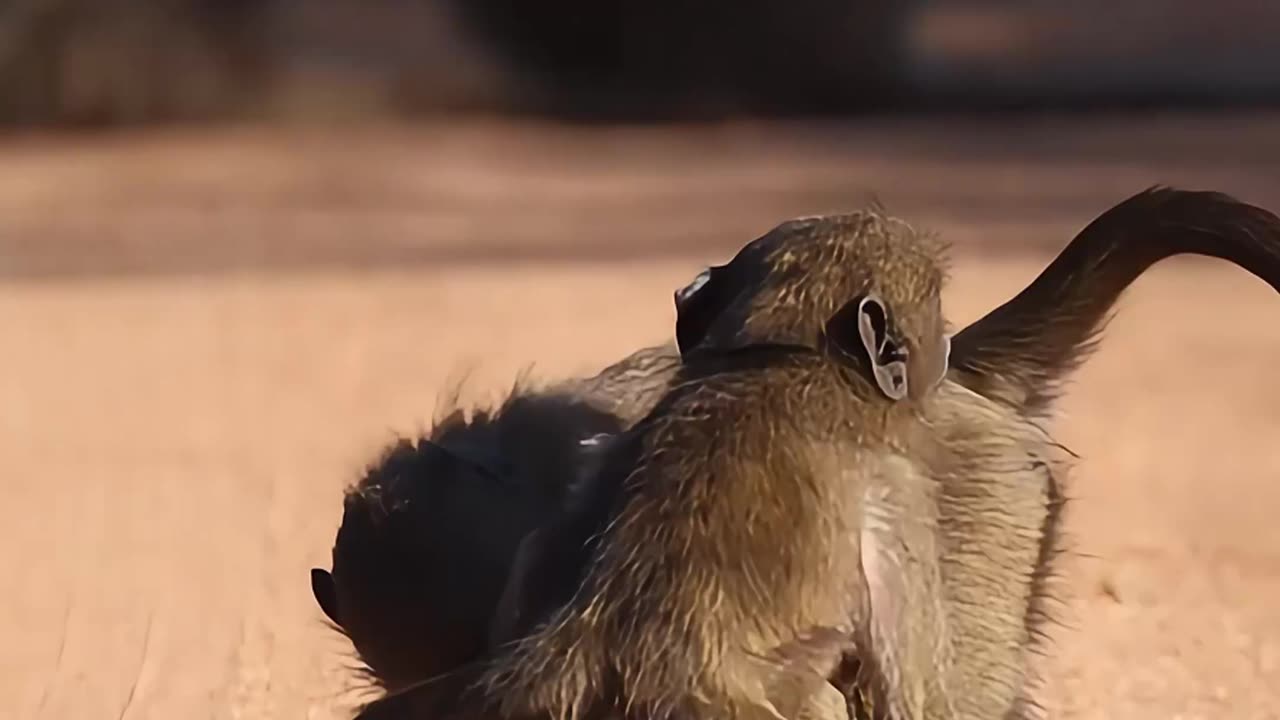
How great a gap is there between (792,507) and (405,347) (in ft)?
3.72

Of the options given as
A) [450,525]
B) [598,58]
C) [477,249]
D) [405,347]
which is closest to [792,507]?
[450,525]

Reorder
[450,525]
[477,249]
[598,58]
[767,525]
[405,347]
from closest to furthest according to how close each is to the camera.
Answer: [767,525] < [450,525] < [405,347] < [477,249] < [598,58]

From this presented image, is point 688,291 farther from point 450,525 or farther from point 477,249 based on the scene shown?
point 477,249

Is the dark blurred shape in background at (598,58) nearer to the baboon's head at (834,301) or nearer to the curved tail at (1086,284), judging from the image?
the curved tail at (1086,284)

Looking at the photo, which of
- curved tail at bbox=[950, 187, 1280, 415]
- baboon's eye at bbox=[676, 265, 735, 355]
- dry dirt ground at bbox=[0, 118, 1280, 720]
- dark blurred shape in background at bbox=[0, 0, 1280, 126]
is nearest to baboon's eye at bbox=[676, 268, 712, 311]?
baboon's eye at bbox=[676, 265, 735, 355]

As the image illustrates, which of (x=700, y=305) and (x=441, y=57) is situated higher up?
(x=441, y=57)

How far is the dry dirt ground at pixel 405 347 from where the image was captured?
103 centimetres

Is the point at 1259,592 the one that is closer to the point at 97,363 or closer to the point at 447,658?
the point at 447,658

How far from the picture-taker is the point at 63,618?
1.08 meters

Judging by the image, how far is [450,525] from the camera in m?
0.69

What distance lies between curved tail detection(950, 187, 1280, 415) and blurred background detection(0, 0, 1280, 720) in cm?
14

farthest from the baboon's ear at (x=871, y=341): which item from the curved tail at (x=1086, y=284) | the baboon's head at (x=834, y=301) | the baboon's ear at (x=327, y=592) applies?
the baboon's ear at (x=327, y=592)

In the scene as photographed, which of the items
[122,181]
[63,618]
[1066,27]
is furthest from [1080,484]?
[1066,27]

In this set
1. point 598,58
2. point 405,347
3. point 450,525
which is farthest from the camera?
point 598,58
